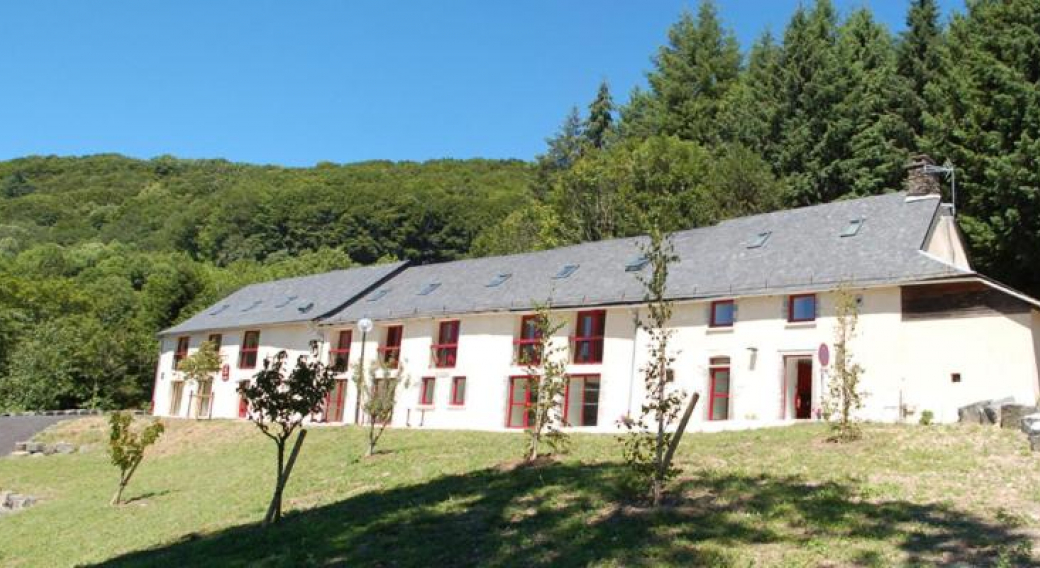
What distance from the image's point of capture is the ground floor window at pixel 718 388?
1022 inches

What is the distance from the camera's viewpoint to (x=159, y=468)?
28.0 m

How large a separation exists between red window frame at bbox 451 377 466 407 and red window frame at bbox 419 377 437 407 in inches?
35.2

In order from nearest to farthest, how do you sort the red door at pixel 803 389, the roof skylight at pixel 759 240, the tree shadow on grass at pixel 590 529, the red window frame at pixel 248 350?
the tree shadow on grass at pixel 590 529 < the red door at pixel 803 389 < the roof skylight at pixel 759 240 < the red window frame at pixel 248 350

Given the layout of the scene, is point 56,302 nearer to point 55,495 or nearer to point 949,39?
point 55,495

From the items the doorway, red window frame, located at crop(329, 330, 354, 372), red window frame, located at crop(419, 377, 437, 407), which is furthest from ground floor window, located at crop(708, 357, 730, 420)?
red window frame, located at crop(329, 330, 354, 372)

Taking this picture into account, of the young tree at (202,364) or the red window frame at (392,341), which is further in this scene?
the young tree at (202,364)

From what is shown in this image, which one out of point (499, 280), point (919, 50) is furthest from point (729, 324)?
point (919, 50)

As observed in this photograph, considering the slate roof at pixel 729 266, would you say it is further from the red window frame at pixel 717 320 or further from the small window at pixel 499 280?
the red window frame at pixel 717 320

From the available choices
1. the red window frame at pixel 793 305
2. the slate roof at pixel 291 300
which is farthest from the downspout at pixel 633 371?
the slate roof at pixel 291 300

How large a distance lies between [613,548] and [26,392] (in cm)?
4662

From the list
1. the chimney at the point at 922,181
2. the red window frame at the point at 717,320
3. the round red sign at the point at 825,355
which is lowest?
the round red sign at the point at 825,355

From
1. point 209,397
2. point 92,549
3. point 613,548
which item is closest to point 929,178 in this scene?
point 613,548

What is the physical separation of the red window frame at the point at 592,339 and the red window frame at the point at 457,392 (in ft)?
16.3

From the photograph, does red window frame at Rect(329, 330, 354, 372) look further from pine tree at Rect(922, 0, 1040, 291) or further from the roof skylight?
pine tree at Rect(922, 0, 1040, 291)
